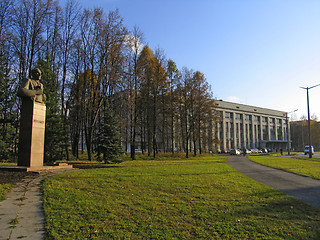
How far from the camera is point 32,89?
523 inches

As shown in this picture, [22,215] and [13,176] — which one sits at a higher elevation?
[13,176]

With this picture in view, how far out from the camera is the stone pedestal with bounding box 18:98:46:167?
504 inches

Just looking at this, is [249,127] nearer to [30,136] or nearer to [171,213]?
[30,136]

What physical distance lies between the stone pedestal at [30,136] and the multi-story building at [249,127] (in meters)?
66.0

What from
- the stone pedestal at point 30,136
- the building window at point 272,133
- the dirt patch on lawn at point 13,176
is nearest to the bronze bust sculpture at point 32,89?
the stone pedestal at point 30,136

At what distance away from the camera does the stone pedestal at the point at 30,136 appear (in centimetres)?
1280

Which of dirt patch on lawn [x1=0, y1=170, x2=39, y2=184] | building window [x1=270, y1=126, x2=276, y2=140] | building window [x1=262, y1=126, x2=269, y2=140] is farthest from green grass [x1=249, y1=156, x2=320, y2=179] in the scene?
building window [x1=270, y1=126, x2=276, y2=140]

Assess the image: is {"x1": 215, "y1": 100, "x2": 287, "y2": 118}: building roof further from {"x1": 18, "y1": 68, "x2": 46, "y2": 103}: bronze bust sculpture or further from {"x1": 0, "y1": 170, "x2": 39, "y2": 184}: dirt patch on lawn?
{"x1": 0, "y1": 170, "x2": 39, "y2": 184}: dirt patch on lawn

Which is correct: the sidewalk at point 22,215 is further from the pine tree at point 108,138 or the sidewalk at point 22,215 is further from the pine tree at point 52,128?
the pine tree at point 52,128

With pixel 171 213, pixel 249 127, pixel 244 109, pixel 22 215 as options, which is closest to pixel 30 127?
pixel 22 215

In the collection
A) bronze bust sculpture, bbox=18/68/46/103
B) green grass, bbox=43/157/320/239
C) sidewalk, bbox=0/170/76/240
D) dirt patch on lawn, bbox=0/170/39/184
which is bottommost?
green grass, bbox=43/157/320/239

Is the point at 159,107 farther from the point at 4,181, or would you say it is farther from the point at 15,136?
the point at 4,181

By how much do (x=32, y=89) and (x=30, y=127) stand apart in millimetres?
2146

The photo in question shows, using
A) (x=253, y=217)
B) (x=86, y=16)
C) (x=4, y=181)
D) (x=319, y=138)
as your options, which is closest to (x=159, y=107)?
(x=86, y=16)
